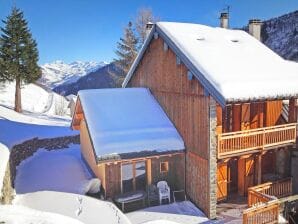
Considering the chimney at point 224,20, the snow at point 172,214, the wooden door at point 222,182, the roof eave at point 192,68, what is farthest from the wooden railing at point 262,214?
the chimney at point 224,20

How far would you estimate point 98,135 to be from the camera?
51.3 ft

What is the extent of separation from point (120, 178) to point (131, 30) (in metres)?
24.6

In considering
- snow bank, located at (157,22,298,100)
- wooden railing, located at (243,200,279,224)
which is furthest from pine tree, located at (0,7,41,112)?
wooden railing, located at (243,200,279,224)

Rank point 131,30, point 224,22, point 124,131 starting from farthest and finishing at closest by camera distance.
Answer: point 131,30 → point 224,22 → point 124,131

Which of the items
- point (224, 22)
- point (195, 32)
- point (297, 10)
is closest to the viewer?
point (195, 32)

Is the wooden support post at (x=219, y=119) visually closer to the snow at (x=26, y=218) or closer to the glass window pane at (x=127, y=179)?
the glass window pane at (x=127, y=179)

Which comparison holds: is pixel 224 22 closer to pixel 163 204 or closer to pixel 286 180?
pixel 286 180

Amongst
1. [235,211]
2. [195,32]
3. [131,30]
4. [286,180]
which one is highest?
[131,30]

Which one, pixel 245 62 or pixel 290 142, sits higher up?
pixel 245 62

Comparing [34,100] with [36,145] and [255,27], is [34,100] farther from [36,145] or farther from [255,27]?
[255,27]

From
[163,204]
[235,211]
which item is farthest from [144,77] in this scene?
[235,211]

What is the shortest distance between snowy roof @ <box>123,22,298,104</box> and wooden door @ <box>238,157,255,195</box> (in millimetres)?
4586

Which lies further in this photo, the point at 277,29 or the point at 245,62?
the point at 277,29

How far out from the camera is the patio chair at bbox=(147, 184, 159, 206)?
1578 cm
